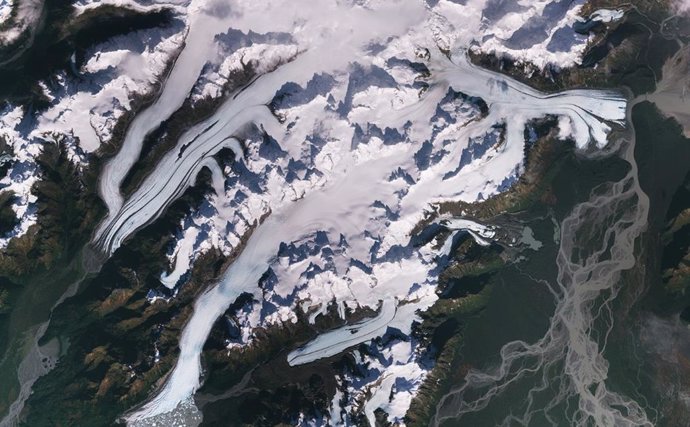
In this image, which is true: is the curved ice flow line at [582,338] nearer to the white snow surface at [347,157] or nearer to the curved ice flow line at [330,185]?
the white snow surface at [347,157]

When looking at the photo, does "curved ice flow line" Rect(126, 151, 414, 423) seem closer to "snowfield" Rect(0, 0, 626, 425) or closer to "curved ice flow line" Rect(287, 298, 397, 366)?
"snowfield" Rect(0, 0, 626, 425)

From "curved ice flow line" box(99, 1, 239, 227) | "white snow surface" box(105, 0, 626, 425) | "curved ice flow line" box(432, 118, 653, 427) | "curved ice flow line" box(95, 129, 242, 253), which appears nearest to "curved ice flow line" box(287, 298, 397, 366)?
"white snow surface" box(105, 0, 626, 425)

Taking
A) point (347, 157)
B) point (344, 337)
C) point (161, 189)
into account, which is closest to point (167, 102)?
point (161, 189)

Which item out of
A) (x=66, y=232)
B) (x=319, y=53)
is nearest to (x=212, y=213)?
(x=66, y=232)

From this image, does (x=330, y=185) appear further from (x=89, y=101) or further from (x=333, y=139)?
(x=89, y=101)

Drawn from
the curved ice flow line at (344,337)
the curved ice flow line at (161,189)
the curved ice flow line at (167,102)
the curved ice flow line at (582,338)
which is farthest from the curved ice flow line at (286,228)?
the curved ice flow line at (582,338)
